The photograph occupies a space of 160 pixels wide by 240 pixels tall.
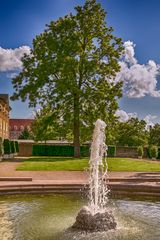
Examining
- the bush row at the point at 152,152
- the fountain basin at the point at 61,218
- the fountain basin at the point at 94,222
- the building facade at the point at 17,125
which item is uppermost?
the building facade at the point at 17,125

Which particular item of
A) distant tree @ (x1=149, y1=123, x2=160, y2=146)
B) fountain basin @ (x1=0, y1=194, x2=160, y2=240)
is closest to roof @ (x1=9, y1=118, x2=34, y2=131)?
distant tree @ (x1=149, y1=123, x2=160, y2=146)

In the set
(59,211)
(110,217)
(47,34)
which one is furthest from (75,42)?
(110,217)

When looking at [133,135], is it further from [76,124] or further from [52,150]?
[76,124]

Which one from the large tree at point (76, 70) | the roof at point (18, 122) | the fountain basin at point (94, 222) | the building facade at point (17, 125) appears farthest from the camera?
the roof at point (18, 122)

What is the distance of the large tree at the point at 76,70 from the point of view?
38.5 metres

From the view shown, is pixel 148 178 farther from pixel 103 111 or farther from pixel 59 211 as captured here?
pixel 103 111

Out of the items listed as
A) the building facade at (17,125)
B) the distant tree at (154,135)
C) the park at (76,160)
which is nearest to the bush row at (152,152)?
the park at (76,160)

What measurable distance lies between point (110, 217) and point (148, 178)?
36.0 feet

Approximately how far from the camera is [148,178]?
20109 millimetres

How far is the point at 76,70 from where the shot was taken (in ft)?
129

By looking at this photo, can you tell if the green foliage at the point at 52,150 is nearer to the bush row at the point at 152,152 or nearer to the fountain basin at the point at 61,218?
the bush row at the point at 152,152

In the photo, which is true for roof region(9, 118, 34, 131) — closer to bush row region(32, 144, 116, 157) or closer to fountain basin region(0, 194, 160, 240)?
bush row region(32, 144, 116, 157)

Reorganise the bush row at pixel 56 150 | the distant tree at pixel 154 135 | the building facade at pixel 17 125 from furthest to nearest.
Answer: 1. the building facade at pixel 17 125
2. the distant tree at pixel 154 135
3. the bush row at pixel 56 150

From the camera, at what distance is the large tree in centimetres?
3847
